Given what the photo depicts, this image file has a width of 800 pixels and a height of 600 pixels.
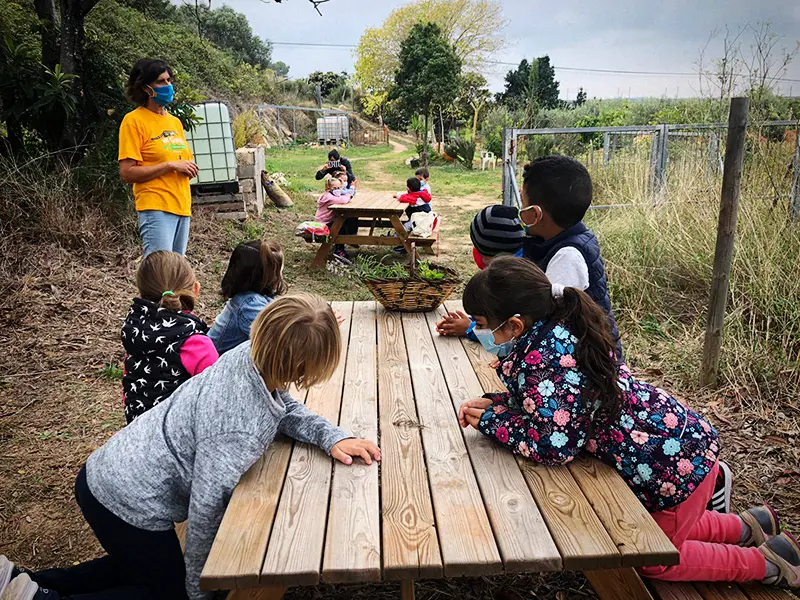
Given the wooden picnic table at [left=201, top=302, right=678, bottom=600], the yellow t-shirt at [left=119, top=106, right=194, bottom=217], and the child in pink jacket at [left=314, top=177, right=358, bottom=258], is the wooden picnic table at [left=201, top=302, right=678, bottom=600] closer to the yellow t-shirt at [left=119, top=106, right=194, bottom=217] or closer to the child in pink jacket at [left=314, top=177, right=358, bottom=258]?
the yellow t-shirt at [left=119, top=106, right=194, bottom=217]

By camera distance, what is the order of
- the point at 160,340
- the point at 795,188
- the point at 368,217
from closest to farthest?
the point at 160,340
the point at 795,188
the point at 368,217

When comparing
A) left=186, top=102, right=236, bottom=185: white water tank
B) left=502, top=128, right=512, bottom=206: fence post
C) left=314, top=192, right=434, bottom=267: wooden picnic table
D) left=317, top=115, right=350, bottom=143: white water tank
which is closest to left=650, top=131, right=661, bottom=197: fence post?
left=502, top=128, right=512, bottom=206: fence post

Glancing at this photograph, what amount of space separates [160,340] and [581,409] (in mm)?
1388

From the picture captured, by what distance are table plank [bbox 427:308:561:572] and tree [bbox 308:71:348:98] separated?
37898mm

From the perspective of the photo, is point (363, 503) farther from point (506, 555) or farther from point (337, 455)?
point (506, 555)

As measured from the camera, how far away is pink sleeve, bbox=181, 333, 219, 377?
84.5 inches

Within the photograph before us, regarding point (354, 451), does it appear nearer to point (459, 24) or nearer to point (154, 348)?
point (154, 348)

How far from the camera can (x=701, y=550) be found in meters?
1.90

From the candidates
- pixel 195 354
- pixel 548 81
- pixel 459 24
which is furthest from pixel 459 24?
pixel 195 354


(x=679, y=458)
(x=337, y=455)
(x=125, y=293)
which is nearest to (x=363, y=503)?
(x=337, y=455)

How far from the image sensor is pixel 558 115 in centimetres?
1956

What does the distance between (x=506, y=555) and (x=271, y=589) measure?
547 millimetres

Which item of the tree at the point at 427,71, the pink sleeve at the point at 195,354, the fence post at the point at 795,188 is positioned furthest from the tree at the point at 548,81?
the pink sleeve at the point at 195,354

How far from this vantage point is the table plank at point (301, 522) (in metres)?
1.30
